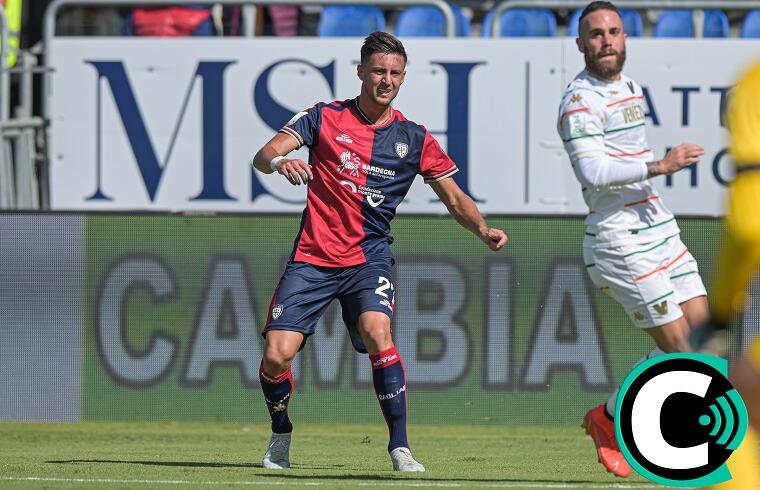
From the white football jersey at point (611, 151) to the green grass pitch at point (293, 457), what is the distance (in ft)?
3.98

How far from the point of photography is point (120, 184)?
39.7 feet

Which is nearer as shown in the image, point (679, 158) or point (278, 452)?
point (679, 158)

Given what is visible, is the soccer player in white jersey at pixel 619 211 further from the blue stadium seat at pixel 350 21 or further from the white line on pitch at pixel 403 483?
the blue stadium seat at pixel 350 21

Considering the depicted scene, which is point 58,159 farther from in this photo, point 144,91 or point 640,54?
point 640,54

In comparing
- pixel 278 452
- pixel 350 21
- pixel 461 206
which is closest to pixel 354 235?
pixel 461 206

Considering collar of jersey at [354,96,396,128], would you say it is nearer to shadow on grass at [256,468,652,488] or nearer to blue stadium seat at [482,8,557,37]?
shadow on grass at [256,468,652,488]

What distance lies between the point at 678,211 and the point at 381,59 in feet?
16.2

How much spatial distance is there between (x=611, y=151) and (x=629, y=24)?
5770 millimetres

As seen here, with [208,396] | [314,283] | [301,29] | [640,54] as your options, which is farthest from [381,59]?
[301,29]

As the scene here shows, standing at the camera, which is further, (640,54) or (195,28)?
(195,28)

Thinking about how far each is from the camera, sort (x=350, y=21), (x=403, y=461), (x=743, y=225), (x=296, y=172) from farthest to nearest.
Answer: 1. (x=350, y=21)
2. (x=403, y=461)
3. (x=296, y=172)
4. (x=743, y=225)

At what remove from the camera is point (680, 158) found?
666 centimetres

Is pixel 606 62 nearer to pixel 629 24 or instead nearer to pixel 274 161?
pixel 274 161

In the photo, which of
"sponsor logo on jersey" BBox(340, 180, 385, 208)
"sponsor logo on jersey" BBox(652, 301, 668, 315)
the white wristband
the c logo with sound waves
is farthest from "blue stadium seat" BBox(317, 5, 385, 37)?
the c logo with sound waves
